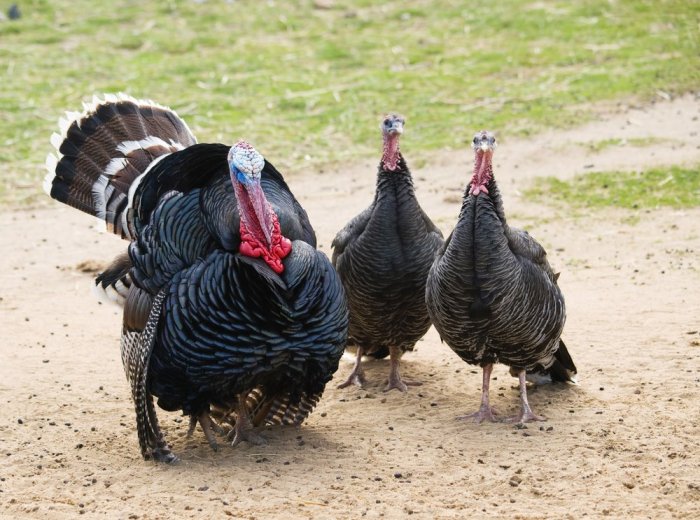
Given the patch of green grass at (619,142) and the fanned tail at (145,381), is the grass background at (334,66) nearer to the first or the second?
the patch of green grass at (619,142)

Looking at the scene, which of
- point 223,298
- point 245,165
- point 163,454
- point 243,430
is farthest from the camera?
point 243,430

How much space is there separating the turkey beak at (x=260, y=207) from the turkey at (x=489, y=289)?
1.06m

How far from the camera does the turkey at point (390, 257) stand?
6.46 metres

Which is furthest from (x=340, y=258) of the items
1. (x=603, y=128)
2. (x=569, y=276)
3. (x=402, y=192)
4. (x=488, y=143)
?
(x=603, y=128)

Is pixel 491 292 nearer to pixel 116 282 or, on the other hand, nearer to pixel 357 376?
pixel 357 376

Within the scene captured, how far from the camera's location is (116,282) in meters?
6.21

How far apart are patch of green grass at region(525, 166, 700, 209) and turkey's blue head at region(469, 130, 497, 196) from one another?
4309 millimetres

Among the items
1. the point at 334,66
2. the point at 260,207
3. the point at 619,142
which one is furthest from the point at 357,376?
the point at 334,66

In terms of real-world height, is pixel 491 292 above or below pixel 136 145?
below

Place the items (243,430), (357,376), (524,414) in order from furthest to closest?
(357,376)
(524,414)
(243,430)

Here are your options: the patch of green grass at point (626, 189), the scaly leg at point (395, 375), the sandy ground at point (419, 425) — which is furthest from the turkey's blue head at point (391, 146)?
the patch of green grass at point (626, 189)

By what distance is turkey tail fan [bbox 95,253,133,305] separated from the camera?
20.2 feet

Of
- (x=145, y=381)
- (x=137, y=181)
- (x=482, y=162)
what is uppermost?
(x=482, y=162)

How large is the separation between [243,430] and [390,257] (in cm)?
133
